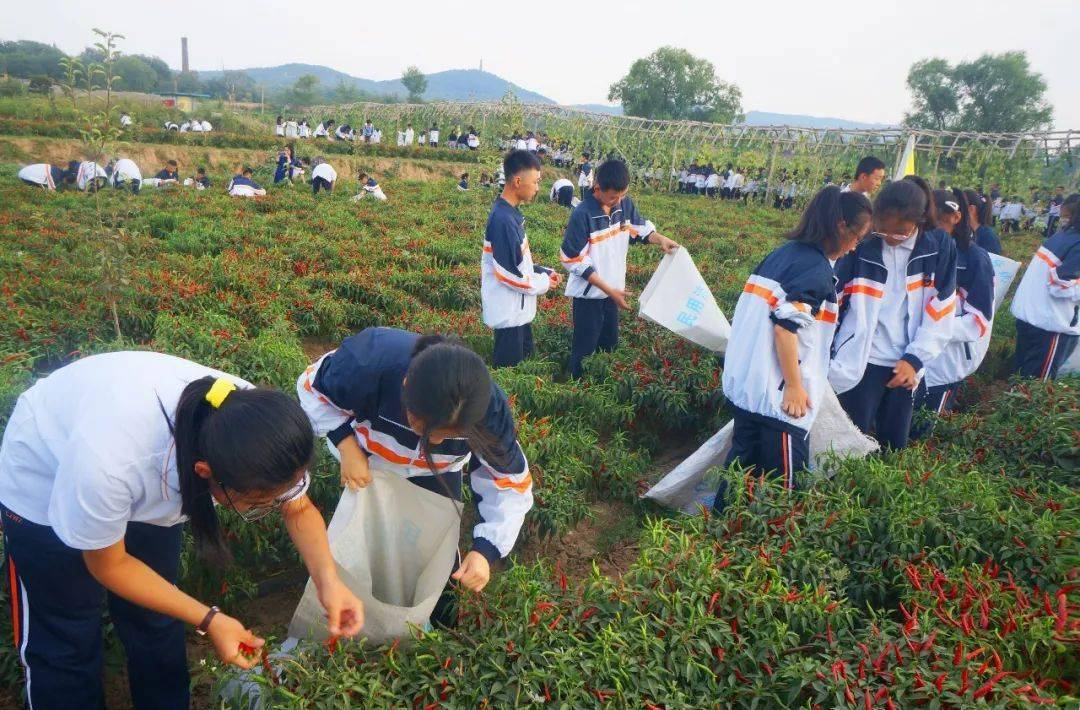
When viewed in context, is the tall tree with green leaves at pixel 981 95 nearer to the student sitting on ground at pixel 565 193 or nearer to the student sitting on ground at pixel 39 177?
the student sitting on ground at pixel 565 193

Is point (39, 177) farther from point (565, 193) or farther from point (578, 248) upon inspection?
point (578, 248)

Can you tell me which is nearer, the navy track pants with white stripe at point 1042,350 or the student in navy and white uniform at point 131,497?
the student in navy and white uniform at point 131,497

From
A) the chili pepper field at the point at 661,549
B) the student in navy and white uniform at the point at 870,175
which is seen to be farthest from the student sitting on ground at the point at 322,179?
Answer: the student in navy and white uniform at the point at 870,175

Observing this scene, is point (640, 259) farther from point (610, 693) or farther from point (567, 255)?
point (610, 693)

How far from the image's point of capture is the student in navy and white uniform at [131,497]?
148cm

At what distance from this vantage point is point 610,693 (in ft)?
6.05

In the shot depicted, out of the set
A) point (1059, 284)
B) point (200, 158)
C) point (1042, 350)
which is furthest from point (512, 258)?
point (200, 158)

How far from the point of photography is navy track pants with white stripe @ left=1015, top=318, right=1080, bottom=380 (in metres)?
4.82

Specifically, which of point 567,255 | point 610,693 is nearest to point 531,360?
point 567,255

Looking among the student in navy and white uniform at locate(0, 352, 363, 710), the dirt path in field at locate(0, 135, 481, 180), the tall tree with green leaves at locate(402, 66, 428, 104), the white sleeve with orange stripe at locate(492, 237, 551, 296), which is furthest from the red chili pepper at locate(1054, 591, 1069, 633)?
the tall tree with green leaves at locate(402, 66, 428, 104)

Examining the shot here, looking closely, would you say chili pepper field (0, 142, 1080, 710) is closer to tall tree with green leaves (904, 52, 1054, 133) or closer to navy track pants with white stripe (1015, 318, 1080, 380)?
navy track pants with white stripe (1015, 318, 1080, 380)

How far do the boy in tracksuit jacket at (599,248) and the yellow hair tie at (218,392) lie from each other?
3.21 m

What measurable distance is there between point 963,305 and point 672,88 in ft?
169

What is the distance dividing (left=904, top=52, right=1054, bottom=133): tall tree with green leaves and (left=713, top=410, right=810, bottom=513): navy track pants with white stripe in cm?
4229
